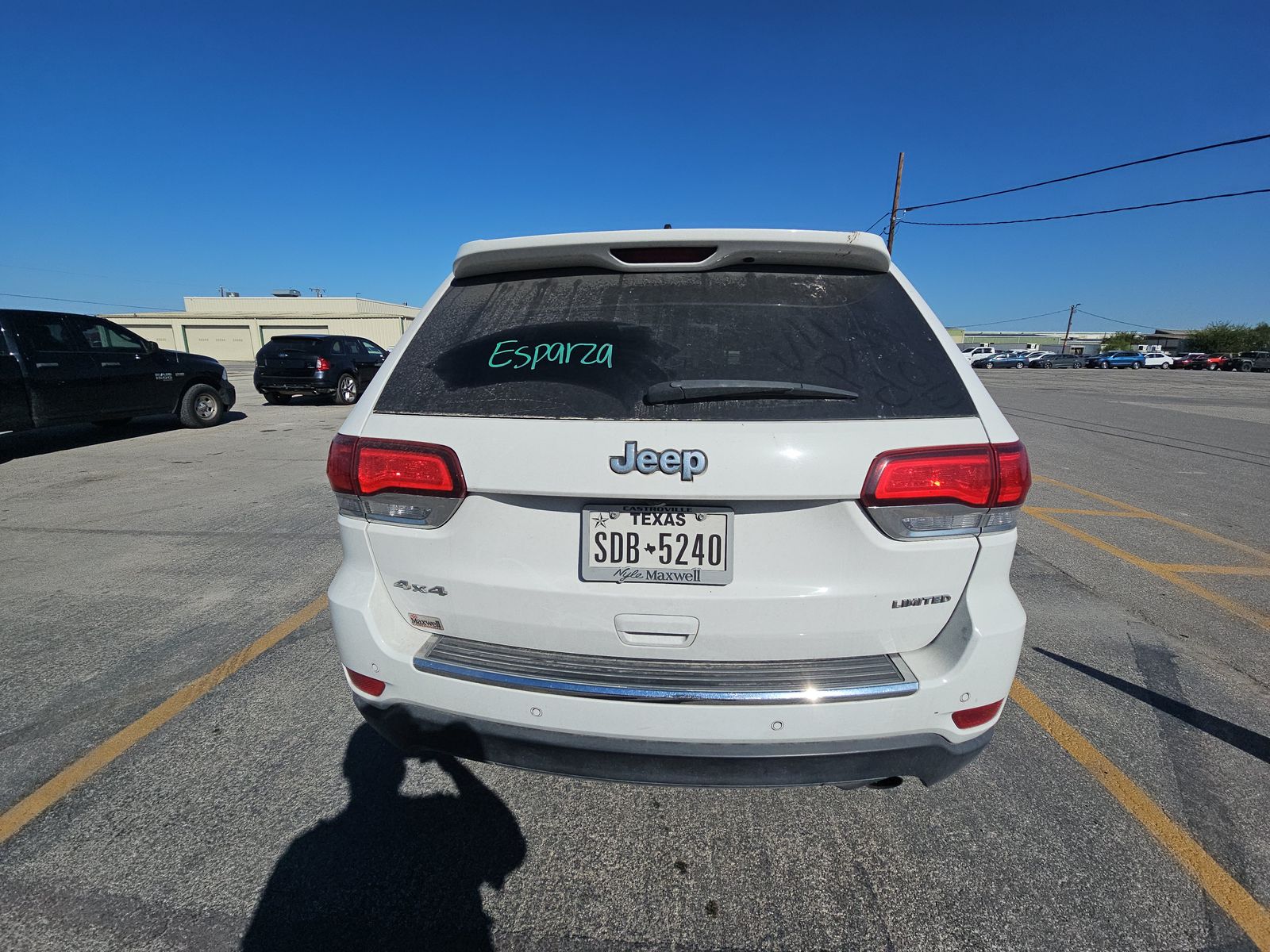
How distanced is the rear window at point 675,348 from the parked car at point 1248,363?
74.4m

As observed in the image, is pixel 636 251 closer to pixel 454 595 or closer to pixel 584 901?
pixel 454 595

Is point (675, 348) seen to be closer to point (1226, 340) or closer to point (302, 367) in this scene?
point (302, 367)

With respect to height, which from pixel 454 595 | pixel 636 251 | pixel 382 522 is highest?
pixel 636 251

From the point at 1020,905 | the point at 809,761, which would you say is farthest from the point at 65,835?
the point at 1020,905

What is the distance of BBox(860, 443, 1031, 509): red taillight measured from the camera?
1550mm

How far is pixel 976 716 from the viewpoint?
166 cm

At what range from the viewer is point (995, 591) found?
65.6 inches

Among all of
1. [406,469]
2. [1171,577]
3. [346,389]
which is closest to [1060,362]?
[346,389]

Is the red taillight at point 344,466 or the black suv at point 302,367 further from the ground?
the red taillight at point 344,466

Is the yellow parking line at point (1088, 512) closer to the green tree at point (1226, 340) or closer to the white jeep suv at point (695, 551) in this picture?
the white jeep suv at point (695, 551)

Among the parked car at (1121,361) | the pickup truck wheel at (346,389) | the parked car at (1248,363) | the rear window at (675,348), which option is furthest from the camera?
the parked car at (1121,361)

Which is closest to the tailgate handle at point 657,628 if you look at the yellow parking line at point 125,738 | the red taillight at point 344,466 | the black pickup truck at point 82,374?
the red taillight at point 344,466

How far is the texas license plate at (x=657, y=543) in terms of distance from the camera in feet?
5.22

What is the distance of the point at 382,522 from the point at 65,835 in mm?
1571
